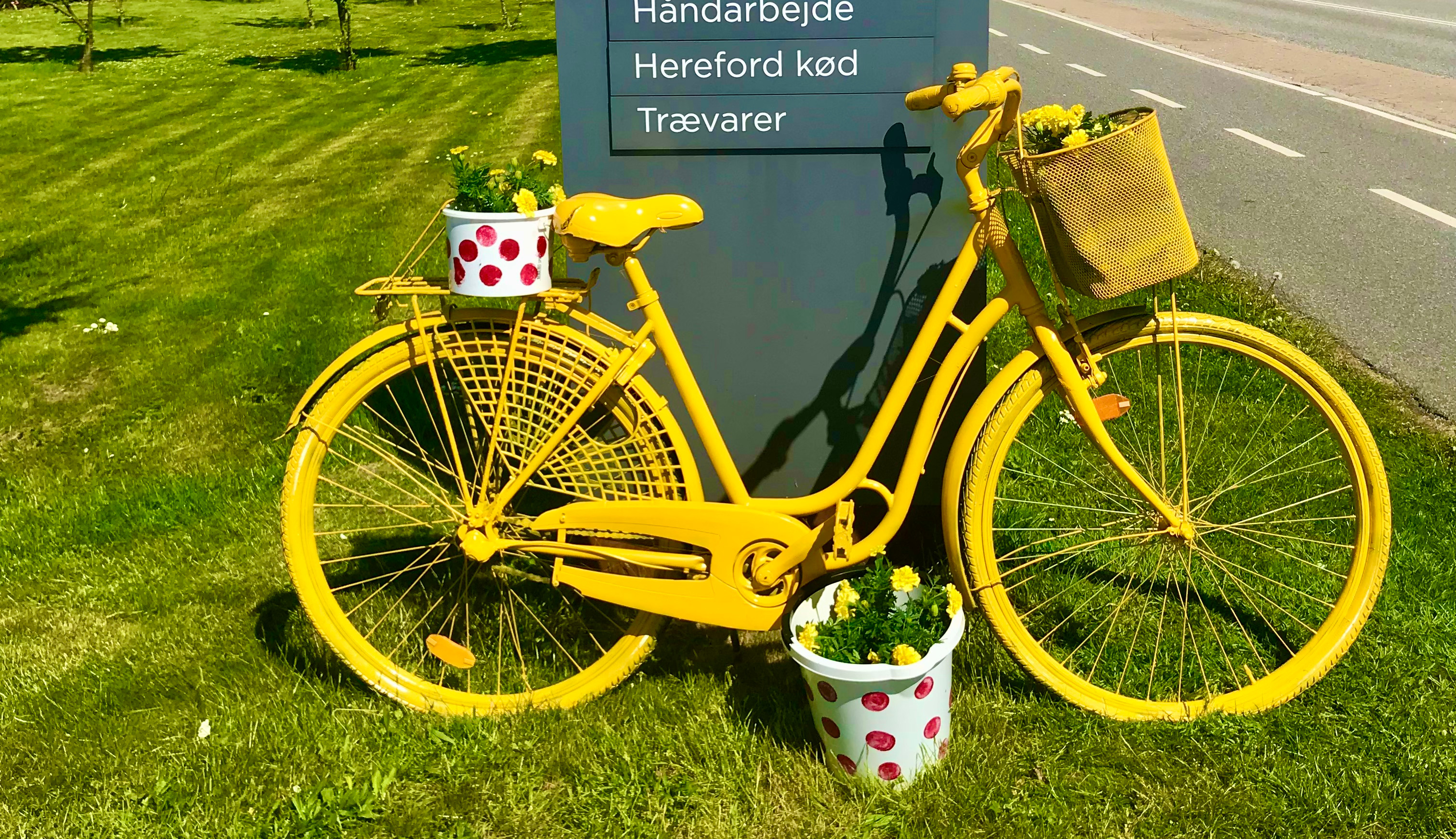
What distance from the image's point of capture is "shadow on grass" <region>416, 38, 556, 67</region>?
19000 mm

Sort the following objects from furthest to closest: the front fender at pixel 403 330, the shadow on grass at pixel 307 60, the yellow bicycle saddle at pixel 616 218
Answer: the shadow on grass at pixel 307 60
the front fender at pixel 403 330
the yellow bicycle saddle at pixel 616 218

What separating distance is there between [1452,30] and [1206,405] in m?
15.8

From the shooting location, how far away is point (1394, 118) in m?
11.5

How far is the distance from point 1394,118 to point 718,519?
11.1 metres

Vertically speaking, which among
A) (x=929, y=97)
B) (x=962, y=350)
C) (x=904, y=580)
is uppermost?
A: (x=929, y=97)

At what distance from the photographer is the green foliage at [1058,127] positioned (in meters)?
2.67

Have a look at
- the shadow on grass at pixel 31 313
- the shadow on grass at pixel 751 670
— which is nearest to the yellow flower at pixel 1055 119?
the shadow on grass at pixel 751 670

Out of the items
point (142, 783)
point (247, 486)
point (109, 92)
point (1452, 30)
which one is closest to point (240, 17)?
point (109, 92)

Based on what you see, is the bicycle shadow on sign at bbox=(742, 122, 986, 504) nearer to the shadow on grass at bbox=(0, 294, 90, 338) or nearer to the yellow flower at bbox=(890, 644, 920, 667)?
the yellow flower at bbox=(890, 644, 920, 667)

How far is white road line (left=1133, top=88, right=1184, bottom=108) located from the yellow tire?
10.5 m

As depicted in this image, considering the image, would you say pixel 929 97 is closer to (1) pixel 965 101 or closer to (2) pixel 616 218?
(1) pixel 965 101

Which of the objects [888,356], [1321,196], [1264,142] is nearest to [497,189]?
[888,356]

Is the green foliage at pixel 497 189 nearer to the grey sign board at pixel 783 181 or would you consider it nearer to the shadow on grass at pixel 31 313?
the grey sign board at pixel 783 181

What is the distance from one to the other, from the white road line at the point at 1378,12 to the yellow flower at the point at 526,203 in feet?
63.1
